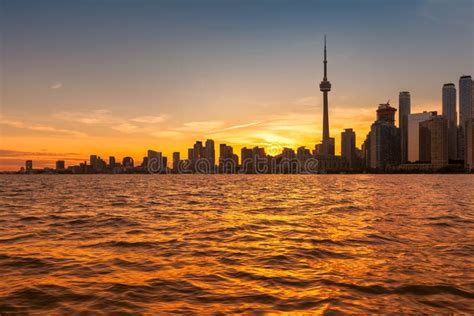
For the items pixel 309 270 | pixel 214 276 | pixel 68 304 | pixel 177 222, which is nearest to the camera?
pixel 68 304

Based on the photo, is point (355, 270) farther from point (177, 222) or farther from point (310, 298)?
point (177, 222)

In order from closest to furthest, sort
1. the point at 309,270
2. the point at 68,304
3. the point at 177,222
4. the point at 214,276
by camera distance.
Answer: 1. the point at 68,304
2. the point at 214,276
3. the point at 309,270
4. the point at 177,222

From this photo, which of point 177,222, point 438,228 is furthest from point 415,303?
point 177,222

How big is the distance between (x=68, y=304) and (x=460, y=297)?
9.90 metres

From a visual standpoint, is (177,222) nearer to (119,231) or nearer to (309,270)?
(119,231)

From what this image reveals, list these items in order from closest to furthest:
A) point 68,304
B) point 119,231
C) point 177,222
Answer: point 68,304 < point 119,231 < point 177,222

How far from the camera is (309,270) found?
1249 centimetres

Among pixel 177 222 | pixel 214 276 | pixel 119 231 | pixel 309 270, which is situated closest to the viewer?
pixel 214 276

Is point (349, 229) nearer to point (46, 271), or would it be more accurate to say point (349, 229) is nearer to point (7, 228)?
point (46, 271)

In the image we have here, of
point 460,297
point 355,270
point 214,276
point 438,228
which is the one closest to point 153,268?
point 214,276

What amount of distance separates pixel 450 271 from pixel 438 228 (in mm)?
10552

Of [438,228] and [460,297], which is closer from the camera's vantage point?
[460,297]

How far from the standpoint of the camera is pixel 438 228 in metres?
21.5

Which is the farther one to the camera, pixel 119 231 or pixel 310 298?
pixel 119 231
